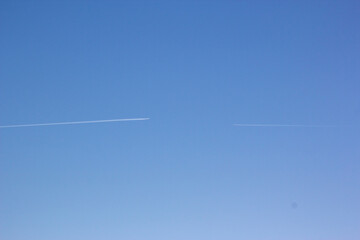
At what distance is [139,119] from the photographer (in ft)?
46.6

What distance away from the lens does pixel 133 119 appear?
1416cm

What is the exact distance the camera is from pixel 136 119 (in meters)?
14.2

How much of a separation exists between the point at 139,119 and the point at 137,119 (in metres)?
0.13

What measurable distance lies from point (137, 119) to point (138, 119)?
66 mm

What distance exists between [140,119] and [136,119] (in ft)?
0.85

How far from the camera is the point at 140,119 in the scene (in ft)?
46.7

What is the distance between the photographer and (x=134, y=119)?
14164mm

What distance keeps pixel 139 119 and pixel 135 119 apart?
0.26 m

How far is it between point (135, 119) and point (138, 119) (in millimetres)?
194

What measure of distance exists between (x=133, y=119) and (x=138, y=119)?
322 mm

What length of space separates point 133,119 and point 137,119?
0.84 feet

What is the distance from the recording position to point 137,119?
46.6ft
